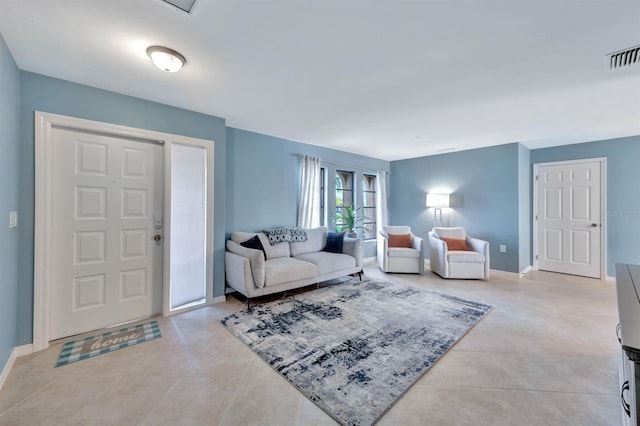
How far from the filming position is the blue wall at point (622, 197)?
13.1 feet

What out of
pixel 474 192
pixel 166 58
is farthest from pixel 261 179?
pixel 474 192

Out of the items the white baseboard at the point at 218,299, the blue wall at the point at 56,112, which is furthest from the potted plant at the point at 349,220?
the blue wall at the point at 56,112

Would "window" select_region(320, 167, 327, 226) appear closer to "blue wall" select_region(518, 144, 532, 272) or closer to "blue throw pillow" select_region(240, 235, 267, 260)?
"blue throw pillow" select_region(240, 235, 267, 260)

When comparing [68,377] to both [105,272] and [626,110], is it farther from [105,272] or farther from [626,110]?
[626,110]

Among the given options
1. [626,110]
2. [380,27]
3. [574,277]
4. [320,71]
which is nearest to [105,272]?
[320,71]

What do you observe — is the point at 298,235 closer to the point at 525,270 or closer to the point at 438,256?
the point at 438,256

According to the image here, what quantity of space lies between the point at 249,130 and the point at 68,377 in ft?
10.4

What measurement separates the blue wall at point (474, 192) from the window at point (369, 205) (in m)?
0.64

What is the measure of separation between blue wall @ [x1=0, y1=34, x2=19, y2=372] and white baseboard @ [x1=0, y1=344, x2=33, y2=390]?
1.8 inches

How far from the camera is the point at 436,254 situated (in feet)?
15.0

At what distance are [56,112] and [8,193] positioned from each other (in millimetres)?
810

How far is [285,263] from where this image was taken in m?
3.37

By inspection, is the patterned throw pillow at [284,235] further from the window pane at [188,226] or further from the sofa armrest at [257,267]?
the window pane at [188,226]

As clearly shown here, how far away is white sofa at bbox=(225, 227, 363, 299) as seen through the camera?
2.99 meters
